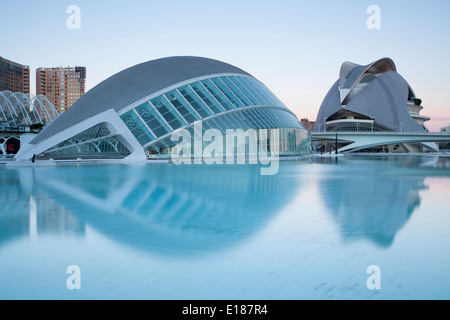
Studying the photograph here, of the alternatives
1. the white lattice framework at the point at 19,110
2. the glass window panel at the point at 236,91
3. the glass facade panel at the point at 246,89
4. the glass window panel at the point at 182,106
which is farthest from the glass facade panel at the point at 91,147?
the white lattice framework at the point at 19,110

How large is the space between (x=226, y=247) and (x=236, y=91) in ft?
112

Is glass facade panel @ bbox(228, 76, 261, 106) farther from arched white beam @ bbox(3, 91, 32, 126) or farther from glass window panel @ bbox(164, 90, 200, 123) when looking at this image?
arched white beam @ bbox(3, 91, 32, 126)

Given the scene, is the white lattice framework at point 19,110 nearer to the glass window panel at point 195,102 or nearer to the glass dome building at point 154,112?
the glass dome building at point 154,112

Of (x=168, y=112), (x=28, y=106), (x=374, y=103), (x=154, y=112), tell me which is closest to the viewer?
(x=154, y=112)

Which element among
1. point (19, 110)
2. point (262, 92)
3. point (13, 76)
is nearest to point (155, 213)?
point (262, 92)

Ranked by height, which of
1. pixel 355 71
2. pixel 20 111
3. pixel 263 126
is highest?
pixel 355 71

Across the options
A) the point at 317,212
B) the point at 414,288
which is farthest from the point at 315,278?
the point at 317,212

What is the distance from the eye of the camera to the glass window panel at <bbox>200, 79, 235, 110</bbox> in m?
36.3

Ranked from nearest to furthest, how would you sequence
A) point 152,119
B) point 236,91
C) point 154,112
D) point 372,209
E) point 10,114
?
1. point 372,209
2. point 152,119
3. point 154,112
4. point 236,91
5. point 10,114

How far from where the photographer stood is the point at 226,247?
598 cm

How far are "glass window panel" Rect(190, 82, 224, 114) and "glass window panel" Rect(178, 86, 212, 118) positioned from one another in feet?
1.65

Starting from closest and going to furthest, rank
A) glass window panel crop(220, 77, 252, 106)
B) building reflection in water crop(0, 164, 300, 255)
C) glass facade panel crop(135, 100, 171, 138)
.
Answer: building reflection in water crop(0, 164, 300, 255) → glass facade panel crop(135, 100, 171, 138) → glass window panel crop(220, 77, 252, 106)

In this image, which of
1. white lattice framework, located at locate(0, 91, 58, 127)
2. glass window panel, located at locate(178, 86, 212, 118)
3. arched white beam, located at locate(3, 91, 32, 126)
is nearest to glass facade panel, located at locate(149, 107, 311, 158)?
glass window panel, located at locate(178, 86, 212, 118)

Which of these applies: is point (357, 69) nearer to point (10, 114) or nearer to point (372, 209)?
point (10, 114)
